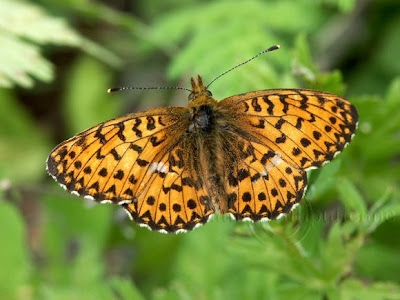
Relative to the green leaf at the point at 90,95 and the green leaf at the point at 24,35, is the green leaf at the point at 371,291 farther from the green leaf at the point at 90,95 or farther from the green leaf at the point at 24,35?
the green leaf at the point at 90,95

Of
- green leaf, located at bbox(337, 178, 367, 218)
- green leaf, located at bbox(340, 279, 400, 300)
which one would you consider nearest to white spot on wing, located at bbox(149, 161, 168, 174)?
green leaf, located at bbox(337, 178, 367, 218)

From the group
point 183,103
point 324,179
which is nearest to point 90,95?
point 183,103

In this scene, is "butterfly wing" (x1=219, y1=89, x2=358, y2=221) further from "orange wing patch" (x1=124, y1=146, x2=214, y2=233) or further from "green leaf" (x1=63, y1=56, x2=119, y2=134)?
"green leaf" (x1=63, y1=56, x2=119, y2=134)

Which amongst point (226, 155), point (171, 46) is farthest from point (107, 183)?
point (171, 46)

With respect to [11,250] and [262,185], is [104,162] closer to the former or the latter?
[262,185]

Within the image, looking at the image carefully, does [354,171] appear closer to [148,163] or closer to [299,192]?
[299,192]

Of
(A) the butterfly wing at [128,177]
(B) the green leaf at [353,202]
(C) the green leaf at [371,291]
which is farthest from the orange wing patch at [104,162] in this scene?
(C) the green leaf at [371,291]

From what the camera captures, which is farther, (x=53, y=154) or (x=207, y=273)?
(x=207, y=273)
